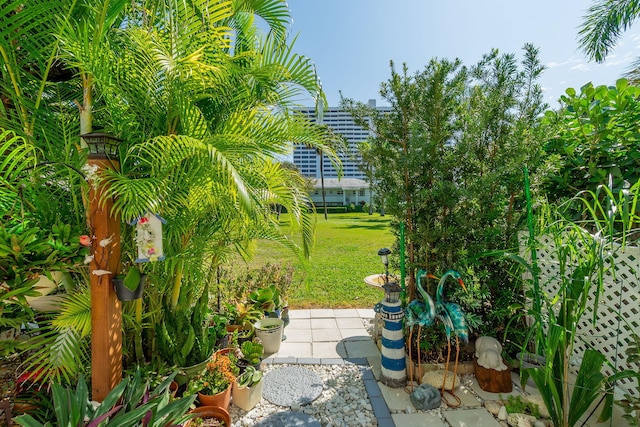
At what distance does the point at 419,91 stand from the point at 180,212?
2.17 metres

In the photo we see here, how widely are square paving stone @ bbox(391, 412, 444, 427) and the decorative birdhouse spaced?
1981 mm

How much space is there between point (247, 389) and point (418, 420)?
1265 mm

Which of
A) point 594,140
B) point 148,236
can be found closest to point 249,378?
point 148,236

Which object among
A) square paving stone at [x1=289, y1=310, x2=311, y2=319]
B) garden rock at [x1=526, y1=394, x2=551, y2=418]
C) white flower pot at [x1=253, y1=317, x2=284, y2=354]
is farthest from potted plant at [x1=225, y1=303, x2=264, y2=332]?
garden rock at [x1=526, y1=394, x2=551, y2=418]

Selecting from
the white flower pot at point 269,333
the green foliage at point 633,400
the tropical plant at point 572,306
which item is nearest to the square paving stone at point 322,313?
the white flower pot at point 269,333

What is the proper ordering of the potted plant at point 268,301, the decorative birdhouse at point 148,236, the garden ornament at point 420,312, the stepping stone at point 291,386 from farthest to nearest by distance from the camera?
the potted plant at point 268,301, the stepping stone at point 291,386, the garden ornament at point 420,312, the decorative birdhouse at point 148,236

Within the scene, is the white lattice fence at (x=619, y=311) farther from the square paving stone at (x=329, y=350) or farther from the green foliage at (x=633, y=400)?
the square paving stone at (x=329, y=350)

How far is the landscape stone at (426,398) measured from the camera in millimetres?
2131

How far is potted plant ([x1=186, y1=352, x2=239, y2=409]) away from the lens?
6.36 ft

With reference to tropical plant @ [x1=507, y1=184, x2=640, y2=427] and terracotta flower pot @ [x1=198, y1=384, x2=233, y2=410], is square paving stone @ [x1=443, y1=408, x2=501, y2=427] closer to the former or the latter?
tropical plant @ [x1=507, y1=184, x2=640, y2=427]

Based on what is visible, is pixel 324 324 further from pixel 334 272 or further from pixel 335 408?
pixel 334 272

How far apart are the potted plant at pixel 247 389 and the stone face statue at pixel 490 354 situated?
5.97 ft

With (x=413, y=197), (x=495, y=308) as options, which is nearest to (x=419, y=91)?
(x=413, y=197)

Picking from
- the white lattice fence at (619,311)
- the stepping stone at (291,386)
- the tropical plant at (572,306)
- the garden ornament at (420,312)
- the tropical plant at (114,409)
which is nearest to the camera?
the tropical plant at (114,409)
